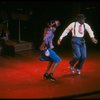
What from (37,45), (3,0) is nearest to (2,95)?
(37,45)

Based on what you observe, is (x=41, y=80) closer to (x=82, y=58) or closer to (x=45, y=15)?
(x=82, y=58)

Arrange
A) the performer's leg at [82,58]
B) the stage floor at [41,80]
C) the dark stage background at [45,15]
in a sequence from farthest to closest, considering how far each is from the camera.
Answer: the dark stage background at [45,15] → the performer's leg at [82,58] → the stage floor at [41,80]

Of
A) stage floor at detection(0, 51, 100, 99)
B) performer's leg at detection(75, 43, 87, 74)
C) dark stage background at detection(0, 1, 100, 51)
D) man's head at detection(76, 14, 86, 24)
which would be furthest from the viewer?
dark stage background at detection(0, 1, 100, 51)

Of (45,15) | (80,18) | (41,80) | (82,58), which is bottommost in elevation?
(41,80)

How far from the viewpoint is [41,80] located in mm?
11578

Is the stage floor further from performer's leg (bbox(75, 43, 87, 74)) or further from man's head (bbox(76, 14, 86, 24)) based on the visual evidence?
man's head (bbox(76, 14, 86, 24))

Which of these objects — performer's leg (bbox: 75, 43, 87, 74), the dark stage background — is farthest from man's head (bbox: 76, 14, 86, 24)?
the dark stage background

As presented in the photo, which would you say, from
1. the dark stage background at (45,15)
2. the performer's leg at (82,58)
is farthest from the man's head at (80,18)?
the dark stage background at (45,15)

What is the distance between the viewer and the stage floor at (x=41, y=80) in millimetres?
10109

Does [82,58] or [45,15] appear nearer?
[82,58]

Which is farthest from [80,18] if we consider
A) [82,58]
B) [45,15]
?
[45,15]

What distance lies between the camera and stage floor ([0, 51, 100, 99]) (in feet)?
33.2

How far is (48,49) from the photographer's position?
11383 millimetres

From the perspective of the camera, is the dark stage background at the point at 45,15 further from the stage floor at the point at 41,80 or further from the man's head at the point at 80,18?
the man's head at the point at 80,18
